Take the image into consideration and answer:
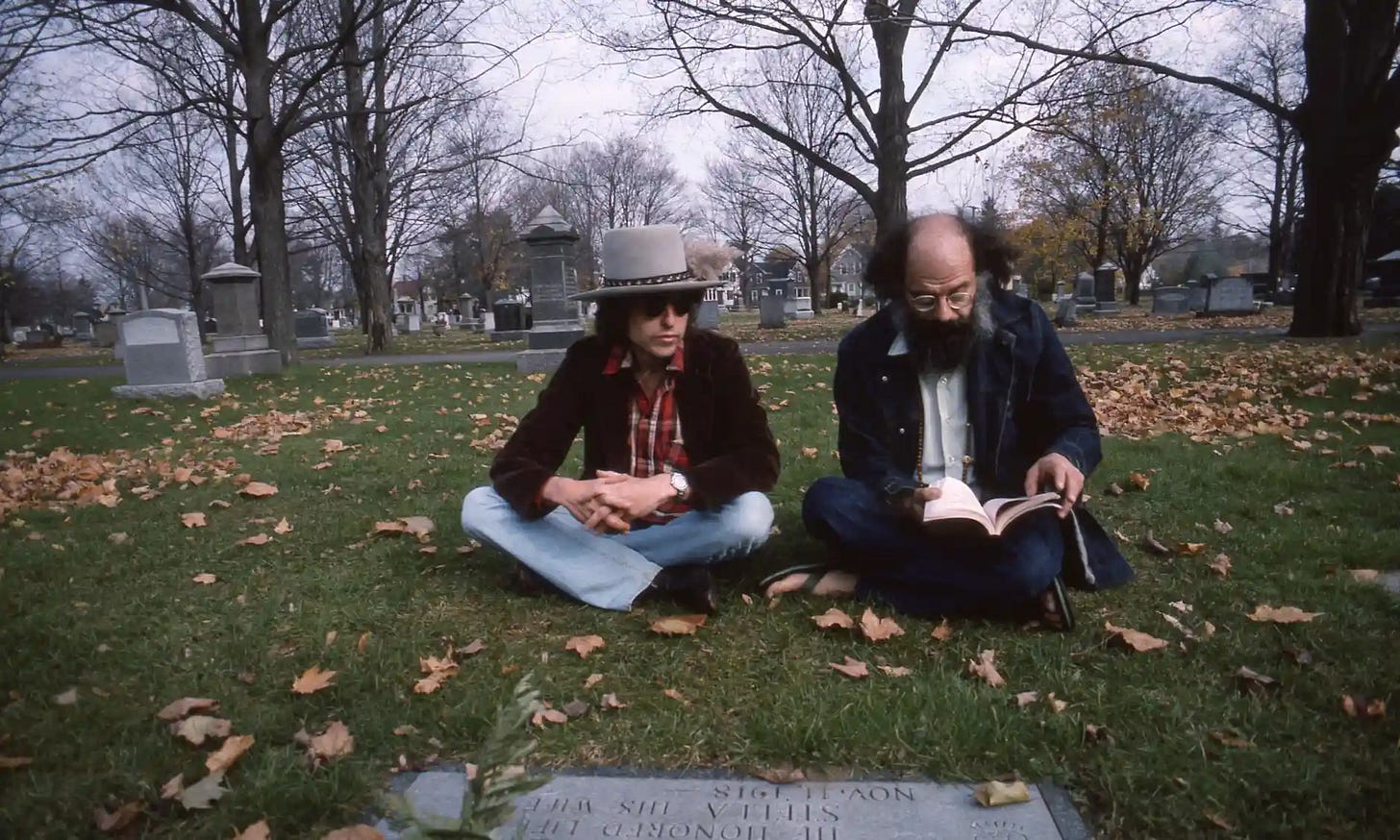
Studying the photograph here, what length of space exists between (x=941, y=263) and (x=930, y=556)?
1019 millimetres

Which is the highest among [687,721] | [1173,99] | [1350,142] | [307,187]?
[1173,99]

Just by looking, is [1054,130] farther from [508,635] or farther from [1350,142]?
[508,635]

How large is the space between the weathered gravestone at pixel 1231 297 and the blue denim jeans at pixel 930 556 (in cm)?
2666

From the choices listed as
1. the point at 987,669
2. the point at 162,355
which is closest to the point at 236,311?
the point at 162,355

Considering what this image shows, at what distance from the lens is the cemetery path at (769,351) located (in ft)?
46.5

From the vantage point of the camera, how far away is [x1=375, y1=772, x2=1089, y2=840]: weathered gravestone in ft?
6.14

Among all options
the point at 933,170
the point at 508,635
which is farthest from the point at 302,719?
the point at 933,170

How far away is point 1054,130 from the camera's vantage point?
1432cm

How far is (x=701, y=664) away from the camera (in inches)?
109

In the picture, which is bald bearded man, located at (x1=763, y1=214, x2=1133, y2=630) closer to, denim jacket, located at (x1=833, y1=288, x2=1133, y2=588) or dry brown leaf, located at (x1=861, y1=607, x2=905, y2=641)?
denim jacket, located at (x1=833, y1=288, x2=1133, y2=588)

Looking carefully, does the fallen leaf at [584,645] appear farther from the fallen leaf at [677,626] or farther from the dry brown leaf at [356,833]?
the dry brown leaf at [356,833]

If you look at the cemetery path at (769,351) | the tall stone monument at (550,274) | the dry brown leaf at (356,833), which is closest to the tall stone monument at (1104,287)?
the cemetery path at (769,351)

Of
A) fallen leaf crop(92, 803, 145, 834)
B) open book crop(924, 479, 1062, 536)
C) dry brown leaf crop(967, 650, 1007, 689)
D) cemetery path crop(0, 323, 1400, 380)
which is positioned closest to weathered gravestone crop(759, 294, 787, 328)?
cemetery path crop(0, 323, 1400, 380)

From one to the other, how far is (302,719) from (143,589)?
5.44 ft
